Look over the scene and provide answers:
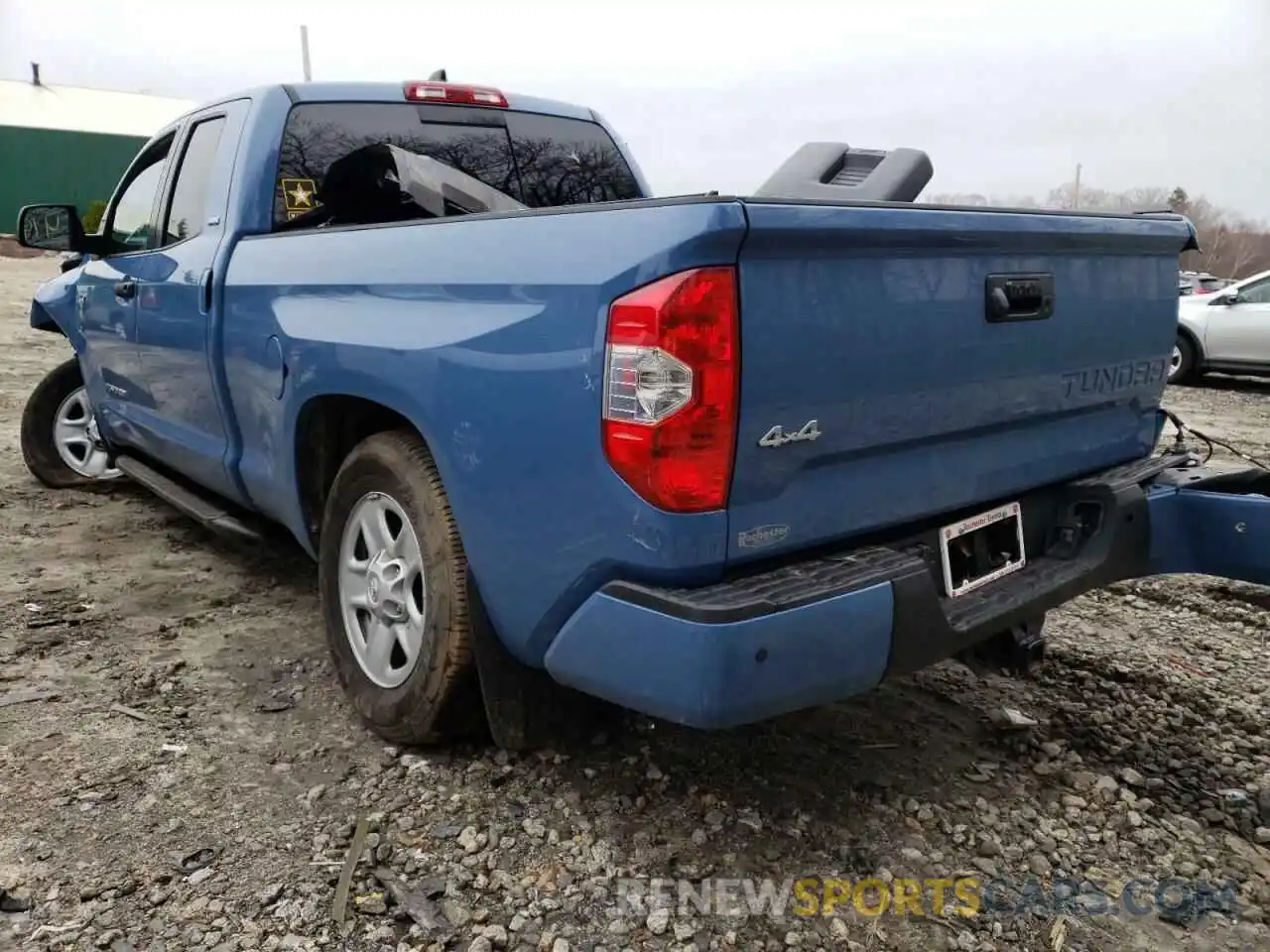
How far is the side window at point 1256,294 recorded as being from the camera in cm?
1173

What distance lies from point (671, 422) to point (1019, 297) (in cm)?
105

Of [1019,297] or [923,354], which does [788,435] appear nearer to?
[923,354]

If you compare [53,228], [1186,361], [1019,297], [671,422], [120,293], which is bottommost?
[1186,361]

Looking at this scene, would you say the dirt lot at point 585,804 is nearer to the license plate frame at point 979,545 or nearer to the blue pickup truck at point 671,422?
the blue pickup truck at point 671,422

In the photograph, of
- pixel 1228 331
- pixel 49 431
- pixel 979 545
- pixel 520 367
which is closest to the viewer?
pixel 520 367

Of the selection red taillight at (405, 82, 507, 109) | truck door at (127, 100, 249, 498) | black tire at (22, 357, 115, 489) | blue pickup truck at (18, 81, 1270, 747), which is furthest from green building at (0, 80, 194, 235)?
blue pickup truck at (18, 81, 1270, 747)

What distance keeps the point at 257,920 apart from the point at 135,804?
62 cm

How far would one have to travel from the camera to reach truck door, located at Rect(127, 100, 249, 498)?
144 inches

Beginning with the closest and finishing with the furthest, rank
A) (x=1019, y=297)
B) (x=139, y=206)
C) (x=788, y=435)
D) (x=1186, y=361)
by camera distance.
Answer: (x=788, y=435) < (x=1019, y=297) < (x=139, y=206) < (x=1186, y=361)

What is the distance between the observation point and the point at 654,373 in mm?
1977

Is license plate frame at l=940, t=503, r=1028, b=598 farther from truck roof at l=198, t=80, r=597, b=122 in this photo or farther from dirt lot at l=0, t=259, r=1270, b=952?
truck roof at l=198, t=80, r=597, b=122

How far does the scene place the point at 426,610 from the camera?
8.66 ft

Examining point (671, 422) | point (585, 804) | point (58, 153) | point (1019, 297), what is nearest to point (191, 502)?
point (585, 804)

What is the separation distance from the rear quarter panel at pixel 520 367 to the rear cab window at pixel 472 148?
890 millimetres
